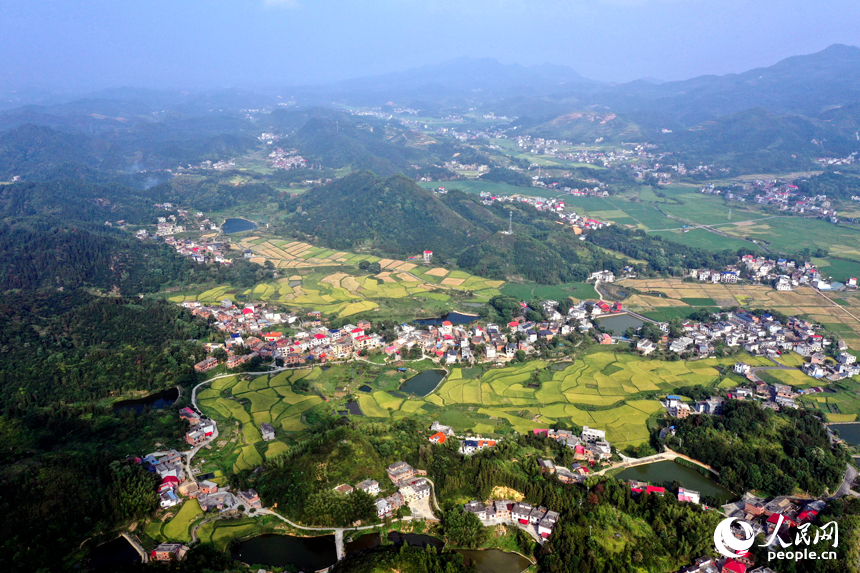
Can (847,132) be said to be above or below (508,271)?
above

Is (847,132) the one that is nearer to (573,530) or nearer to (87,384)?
(573,530)

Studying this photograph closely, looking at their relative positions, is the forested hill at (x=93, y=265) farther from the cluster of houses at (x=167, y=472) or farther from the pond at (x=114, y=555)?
the pond at (x=114, y=555)

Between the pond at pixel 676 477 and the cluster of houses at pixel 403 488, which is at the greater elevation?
the cluster of houses at pixel 403 488

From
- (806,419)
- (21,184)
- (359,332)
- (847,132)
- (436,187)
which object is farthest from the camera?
(847,132)

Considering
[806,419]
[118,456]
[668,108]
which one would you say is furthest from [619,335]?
[668,108]

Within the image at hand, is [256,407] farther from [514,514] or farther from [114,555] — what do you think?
[514,514]

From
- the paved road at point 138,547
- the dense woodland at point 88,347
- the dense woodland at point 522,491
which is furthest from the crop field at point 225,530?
the dense woodland at point 88,347

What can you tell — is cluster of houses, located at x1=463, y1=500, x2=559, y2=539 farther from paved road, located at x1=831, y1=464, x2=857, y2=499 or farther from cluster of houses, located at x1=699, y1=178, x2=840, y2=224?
cluster of houses, located at x1=699, y1=178, x2=840, y2=224

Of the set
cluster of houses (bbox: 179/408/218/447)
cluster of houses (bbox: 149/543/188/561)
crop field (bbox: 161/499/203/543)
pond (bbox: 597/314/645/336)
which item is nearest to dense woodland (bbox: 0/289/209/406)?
cluster of houses (bbox: 179/408/218/447)
